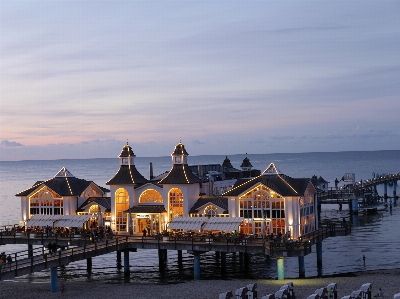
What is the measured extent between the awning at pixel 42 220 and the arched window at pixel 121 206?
221 inches

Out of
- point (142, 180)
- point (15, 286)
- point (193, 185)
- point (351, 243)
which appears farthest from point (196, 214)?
point (351, 243)

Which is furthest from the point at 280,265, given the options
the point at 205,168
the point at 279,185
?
the point at 205,168

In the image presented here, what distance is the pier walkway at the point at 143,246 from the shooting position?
153ft

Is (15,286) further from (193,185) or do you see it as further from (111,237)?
(193,185)

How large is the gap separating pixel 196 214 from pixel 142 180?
7.05 m

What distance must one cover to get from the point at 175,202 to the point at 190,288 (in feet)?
44.9

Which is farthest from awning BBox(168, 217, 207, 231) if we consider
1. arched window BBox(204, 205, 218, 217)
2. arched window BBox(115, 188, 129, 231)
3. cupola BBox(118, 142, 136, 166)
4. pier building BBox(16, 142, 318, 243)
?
cupola BBox(118, 142, 136, 166)

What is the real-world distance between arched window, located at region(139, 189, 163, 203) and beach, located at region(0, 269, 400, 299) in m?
10.6

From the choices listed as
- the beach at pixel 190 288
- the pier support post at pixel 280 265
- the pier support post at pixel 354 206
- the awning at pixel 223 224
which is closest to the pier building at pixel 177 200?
the awning at pixel 223 224

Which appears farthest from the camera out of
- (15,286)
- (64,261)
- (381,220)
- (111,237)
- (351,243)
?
(381,220)

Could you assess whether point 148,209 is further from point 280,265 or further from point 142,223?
point 280,265

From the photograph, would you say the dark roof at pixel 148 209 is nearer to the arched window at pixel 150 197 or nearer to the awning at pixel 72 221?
the arched window at pixel 150 197

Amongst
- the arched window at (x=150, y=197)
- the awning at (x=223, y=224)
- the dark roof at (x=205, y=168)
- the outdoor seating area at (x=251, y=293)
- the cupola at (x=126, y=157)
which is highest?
the cupola at (x=126, y=157)

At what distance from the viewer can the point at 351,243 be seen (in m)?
73.8
